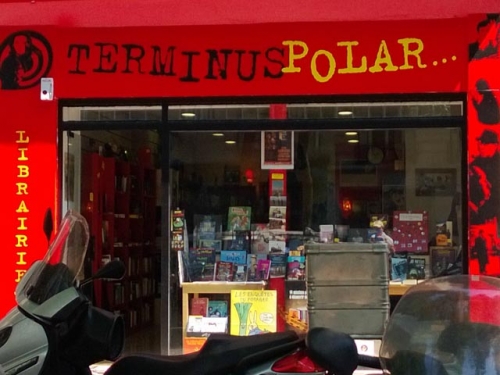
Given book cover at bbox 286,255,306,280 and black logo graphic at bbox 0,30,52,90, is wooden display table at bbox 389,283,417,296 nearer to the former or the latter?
book cover at bbox 286,255,306,280

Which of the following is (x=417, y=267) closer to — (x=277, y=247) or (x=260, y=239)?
(x=277, y=247)

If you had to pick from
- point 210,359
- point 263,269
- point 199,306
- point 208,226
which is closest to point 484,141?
point 263,269

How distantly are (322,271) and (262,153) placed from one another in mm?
2311

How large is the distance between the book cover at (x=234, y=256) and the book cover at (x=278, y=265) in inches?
11.1

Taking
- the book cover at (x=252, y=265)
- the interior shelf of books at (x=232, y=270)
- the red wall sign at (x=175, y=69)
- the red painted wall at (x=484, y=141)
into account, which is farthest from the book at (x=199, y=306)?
the red painted wall at (x=484, y=141)

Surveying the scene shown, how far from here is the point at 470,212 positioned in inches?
281

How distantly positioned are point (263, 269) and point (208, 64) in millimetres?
2136

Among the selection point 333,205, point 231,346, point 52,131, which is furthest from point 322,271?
point 52,131

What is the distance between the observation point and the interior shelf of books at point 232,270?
754 centimetres

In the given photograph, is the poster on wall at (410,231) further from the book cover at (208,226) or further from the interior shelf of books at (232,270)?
the book cover at (208,226)

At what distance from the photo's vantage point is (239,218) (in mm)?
7703

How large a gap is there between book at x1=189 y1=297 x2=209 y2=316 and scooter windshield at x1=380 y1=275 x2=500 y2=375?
4.81 m

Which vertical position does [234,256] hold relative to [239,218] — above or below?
below

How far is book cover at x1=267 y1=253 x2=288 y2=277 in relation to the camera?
7633 millimetres
